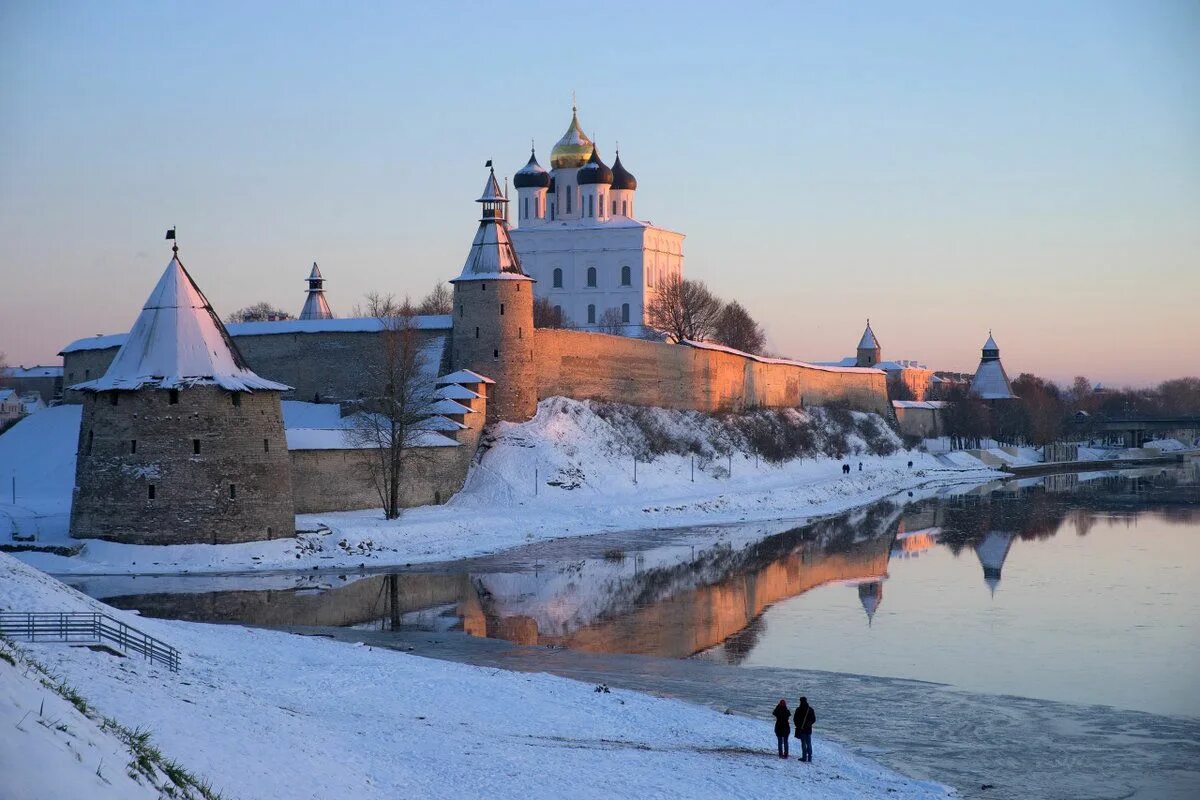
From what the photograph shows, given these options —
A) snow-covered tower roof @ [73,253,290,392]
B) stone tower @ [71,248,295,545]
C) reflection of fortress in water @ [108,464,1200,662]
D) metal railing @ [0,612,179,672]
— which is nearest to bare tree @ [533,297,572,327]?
reflection of fortress in water @ [108,464,1200,662]

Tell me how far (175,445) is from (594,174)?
46228 mm

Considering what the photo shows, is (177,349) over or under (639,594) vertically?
over

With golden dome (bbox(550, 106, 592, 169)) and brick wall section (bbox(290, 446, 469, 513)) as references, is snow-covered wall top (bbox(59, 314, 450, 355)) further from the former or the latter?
golden dome (bbox(550, 106, 592, 169))

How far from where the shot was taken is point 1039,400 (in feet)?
299

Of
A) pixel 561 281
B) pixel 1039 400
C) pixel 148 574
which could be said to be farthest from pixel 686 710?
pixel 1039 400

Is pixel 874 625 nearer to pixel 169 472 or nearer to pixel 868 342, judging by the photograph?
pixel 169 472

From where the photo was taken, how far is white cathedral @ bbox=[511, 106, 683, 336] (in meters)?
68.9

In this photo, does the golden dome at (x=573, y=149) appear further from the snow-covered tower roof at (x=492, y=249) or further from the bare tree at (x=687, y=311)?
the snow-covered tower roof at (x=492, y=249)

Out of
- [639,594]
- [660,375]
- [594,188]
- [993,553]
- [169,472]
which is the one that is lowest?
[639,594]

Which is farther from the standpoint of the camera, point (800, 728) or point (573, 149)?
point (573, 149)

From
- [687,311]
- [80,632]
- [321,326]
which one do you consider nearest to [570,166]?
[687,311]

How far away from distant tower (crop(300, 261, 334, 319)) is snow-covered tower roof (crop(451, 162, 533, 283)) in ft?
47.0

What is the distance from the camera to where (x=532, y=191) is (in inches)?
2758

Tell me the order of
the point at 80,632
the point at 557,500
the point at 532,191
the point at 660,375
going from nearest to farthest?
the point at 80,632 < the point at 557,500 < the point at 660,375 < the point at 532,191
